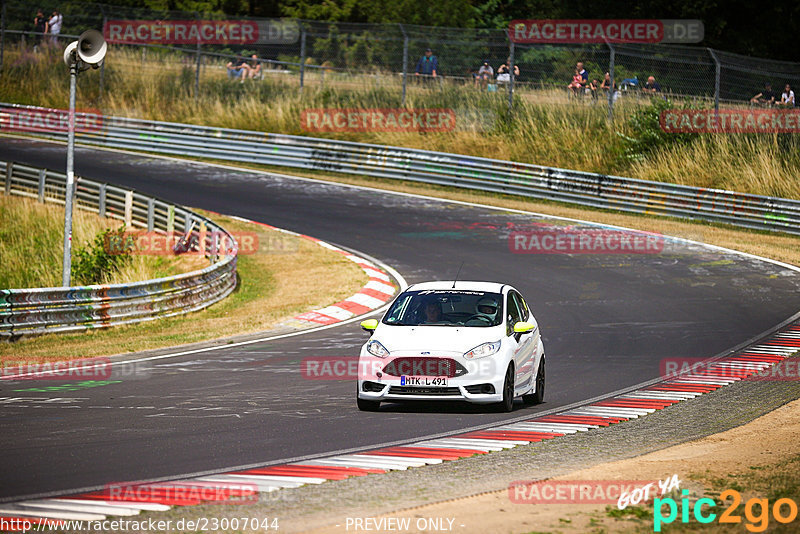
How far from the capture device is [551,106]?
36.5m

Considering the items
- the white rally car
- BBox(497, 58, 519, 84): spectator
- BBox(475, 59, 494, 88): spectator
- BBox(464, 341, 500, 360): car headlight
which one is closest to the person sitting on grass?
BBox(497, 58, 519, 84): spectator

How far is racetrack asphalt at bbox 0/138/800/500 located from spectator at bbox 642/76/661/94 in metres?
7.23

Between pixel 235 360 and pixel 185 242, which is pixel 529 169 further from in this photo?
pixel 235 360

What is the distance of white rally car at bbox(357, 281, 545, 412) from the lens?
1157 centimetres

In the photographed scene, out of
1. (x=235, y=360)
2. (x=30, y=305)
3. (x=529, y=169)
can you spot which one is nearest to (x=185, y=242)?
(x=30, y=305)

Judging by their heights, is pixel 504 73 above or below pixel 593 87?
above

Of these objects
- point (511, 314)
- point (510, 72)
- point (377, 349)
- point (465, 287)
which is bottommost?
point (377, 349)

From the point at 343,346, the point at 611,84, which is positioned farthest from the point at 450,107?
the point at 343,346

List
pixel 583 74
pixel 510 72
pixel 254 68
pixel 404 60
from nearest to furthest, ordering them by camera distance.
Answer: pixel 583 74 → pixel 510 72 → pixel 404 60 → pixel 254 68

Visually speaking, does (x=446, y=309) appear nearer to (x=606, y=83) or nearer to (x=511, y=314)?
(x=511, y=314)

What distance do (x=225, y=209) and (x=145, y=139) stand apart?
10.4 metres

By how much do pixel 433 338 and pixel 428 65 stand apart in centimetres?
2646

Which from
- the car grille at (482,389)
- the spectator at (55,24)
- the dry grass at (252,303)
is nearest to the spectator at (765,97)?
the dry grass at (252,303)

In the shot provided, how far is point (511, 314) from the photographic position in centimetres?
1280
